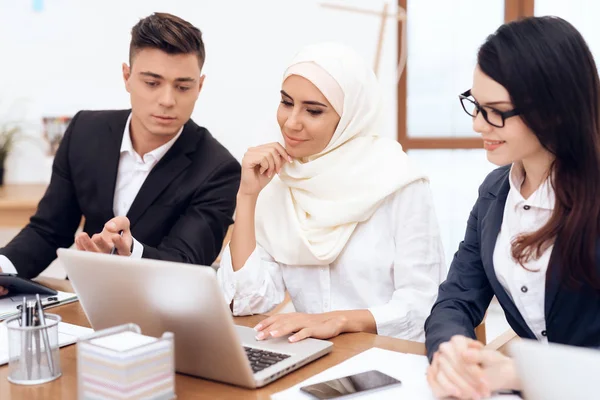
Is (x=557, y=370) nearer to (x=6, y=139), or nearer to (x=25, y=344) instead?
(x=25, y=344)

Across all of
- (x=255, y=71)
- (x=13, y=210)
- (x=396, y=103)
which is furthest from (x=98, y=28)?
(x=396, y=103)

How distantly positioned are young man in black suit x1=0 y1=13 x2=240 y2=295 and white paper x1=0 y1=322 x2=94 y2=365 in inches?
19.2

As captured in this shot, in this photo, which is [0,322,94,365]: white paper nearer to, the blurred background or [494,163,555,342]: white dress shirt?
[494,163,555,342]: white dress shirt

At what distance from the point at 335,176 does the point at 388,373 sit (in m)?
0.77

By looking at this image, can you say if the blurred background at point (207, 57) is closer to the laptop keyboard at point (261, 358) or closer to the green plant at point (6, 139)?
the green plant at point (6, 139)

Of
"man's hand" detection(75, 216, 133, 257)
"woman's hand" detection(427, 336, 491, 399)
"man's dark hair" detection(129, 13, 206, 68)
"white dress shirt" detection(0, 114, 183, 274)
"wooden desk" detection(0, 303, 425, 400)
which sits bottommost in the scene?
"wooden desk" detection(0, 303, 425, 400)

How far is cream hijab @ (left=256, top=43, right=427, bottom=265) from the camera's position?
1.80 meters

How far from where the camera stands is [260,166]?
5.92 ft

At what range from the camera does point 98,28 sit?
371 cm

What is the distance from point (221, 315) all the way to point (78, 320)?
2.02 ft

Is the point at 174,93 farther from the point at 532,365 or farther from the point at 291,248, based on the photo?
the point at 532,365

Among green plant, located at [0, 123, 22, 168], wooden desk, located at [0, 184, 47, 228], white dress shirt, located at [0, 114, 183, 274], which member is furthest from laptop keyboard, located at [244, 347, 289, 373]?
green plant, located at [0, 123, 22, 168]

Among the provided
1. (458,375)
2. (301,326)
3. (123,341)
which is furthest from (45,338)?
(458,375)

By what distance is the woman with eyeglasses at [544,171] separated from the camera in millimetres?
1257
